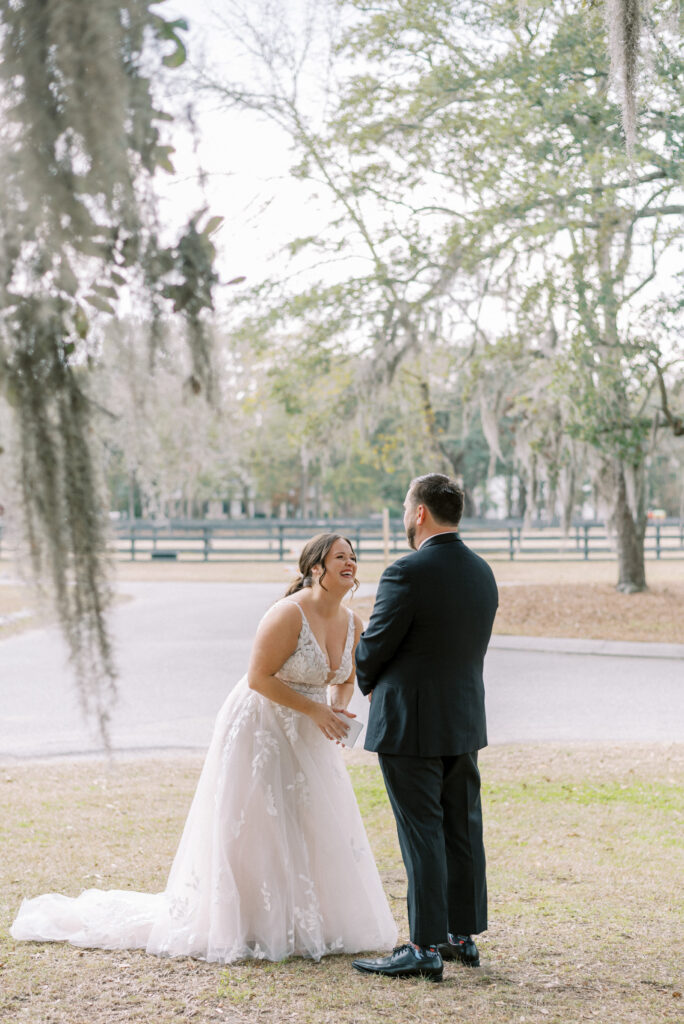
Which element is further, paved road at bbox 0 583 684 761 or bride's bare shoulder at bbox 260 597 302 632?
paved road at bbox 0 583 684 761

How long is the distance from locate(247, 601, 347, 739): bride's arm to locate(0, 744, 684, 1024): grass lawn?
865 mm

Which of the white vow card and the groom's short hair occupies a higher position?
the groom's short hair

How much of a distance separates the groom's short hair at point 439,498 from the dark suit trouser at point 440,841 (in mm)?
839

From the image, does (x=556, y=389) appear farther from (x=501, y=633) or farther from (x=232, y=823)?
(x=232, y=823)

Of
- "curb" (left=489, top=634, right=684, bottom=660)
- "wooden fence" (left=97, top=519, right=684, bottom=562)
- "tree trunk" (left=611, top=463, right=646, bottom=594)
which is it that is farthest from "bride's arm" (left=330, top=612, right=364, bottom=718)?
"wooden fence" (left=97, top=519, right=684, bottom=562)

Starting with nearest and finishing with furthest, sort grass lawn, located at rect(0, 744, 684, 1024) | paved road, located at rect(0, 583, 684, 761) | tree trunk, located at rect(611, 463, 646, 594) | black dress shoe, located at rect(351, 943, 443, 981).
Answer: grass lawn, located at rect(0, 744, 684, 1024) < black dress shoe, located at rect(351, 943, 443, 981) < paved road, located at rect(0, 583, 684, 761) < tree trunk, located at rect(611, 463, 646, 594)

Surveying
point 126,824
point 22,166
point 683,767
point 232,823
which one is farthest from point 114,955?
point 683,767

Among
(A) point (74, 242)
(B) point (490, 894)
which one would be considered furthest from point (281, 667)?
(A) point (74, 242)

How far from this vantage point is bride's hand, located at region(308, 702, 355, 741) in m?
3.95

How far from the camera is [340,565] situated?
3979 mm

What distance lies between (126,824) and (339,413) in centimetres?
1136

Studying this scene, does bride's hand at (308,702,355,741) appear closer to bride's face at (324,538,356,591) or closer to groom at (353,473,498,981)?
groom at (353,473,498,981)

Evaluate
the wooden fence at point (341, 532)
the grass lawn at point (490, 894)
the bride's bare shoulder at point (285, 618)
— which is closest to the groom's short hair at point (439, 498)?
the bride's bare shoulder at point (285, 618)

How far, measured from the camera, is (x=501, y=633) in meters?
14.5
